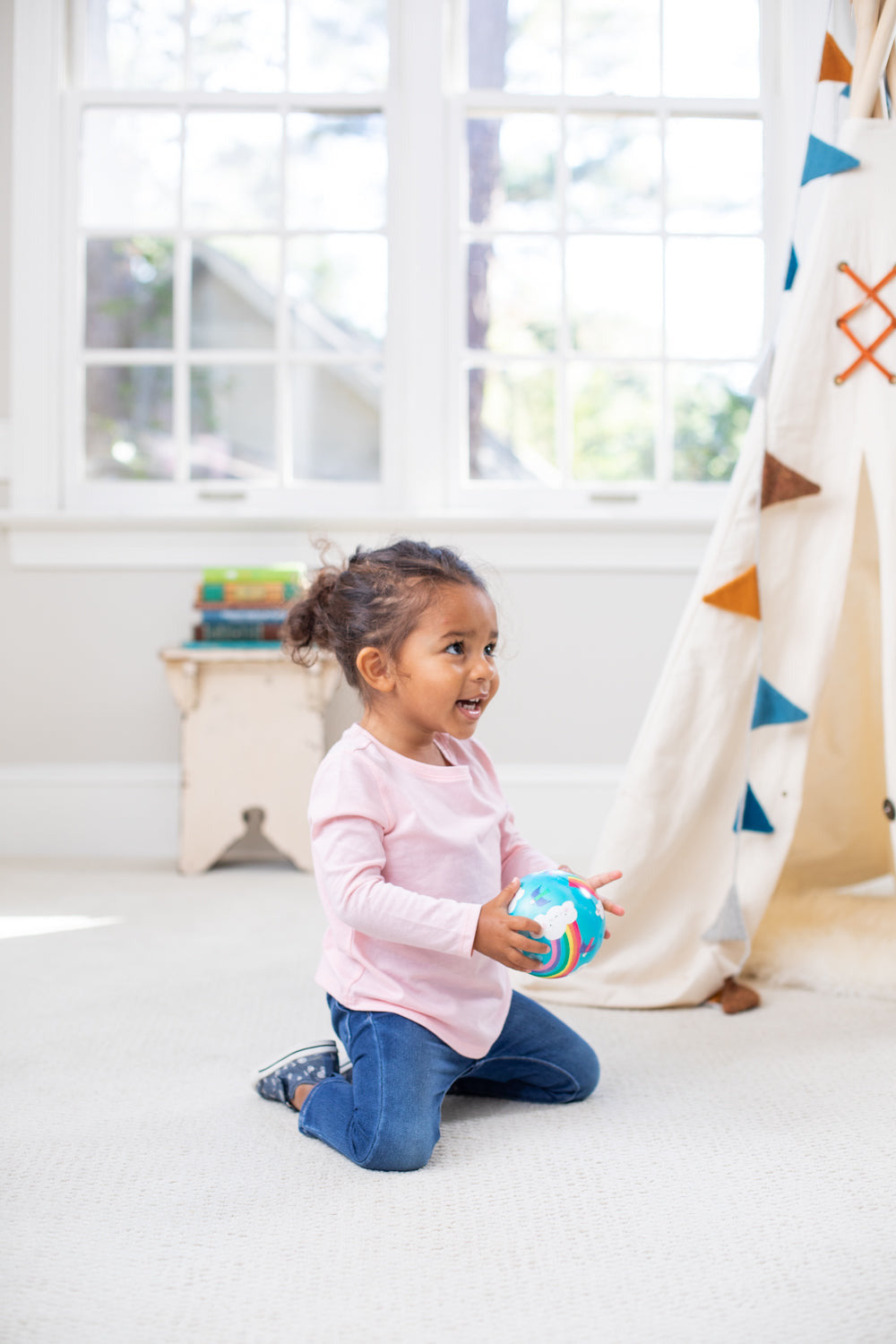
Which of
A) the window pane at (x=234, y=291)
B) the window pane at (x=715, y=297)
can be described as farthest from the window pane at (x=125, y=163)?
the window pane at (x=715, y=297)

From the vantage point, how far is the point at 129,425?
9.49 feet

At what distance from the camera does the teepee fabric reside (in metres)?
1.52

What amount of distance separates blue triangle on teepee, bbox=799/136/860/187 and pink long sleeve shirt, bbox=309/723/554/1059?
966mm

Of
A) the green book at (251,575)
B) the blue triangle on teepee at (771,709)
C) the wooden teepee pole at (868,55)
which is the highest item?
the wooden teepee pole at (868,55)

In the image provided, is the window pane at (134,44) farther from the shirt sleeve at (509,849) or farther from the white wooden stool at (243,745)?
the shirt sleeve at (509,849)

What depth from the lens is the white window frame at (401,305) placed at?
8.84ft

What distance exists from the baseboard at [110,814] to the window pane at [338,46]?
1699 millimetres

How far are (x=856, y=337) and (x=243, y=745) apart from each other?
4.89 ft

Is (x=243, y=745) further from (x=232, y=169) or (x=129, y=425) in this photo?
(x=232, y=169)

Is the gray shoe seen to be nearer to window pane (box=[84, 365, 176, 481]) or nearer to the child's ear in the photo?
the child's ear

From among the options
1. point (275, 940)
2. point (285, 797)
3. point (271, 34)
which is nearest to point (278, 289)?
point (271, 34)

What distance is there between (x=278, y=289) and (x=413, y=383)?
0.40 metres

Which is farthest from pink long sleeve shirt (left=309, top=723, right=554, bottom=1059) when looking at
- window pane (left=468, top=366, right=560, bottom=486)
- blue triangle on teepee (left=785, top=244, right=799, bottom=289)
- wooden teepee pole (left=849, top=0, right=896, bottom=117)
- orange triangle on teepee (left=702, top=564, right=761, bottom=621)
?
window pane (left=468, top=366, right=560, bottom=486)

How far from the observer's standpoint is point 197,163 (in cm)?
282
